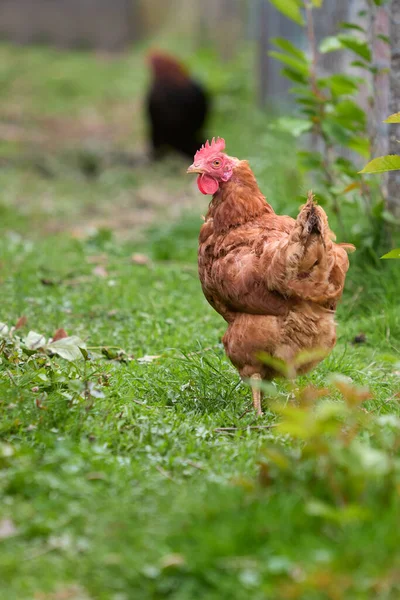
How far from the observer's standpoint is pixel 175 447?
3000 mm

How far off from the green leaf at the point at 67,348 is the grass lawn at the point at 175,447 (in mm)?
60

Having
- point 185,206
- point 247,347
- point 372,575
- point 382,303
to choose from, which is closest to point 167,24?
point 185,206

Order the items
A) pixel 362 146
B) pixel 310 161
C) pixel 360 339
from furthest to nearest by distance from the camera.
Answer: pixel 310 161
pixel 362 146
pixel 360 339

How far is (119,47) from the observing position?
20500 mm

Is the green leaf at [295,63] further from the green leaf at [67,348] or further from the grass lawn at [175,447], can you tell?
the green leaf at [67,348]

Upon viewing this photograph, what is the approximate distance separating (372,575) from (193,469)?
0.94 metres

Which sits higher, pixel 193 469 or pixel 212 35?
pixel 212 35

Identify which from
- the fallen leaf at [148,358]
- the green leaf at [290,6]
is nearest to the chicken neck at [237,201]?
the fallen leaf at [148,358]

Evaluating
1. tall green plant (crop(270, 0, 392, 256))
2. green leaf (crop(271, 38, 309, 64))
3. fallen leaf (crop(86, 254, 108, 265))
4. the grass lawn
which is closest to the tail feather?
the grass lawn

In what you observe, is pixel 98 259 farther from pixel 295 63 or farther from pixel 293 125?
pixel 295 63

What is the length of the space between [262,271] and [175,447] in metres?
0.82

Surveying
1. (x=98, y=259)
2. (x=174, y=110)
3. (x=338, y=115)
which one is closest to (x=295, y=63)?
(x=338, y=115)

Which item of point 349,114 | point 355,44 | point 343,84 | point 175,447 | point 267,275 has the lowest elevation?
point 175,447

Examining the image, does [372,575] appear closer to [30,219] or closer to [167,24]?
[30,219]
